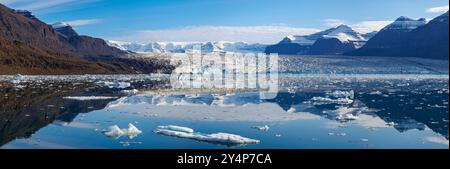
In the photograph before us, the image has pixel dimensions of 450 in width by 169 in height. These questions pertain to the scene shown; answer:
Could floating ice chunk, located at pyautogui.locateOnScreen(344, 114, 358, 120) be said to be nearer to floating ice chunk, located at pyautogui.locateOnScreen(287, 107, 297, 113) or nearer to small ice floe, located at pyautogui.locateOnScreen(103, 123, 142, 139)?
floating ice chunk, located at pyautogui.locateOnScreen(287, 107, 297, 113)

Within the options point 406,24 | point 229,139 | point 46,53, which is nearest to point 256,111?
point 229,139

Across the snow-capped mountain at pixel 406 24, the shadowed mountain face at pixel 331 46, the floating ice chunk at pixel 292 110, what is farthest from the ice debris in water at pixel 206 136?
the shadowed mountain face at pixel 331 46

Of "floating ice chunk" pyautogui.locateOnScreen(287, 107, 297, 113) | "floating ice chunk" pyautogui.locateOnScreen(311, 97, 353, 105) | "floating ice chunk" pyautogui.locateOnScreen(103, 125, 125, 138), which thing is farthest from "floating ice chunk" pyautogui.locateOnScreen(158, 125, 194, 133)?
"floating ice chunk" pyautogui.locateOnScreen(311, 97, 353, 105)

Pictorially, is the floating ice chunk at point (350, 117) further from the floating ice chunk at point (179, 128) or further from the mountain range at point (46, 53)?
the mountain range at point (46, 53)

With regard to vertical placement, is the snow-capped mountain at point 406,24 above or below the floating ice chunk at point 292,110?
above
